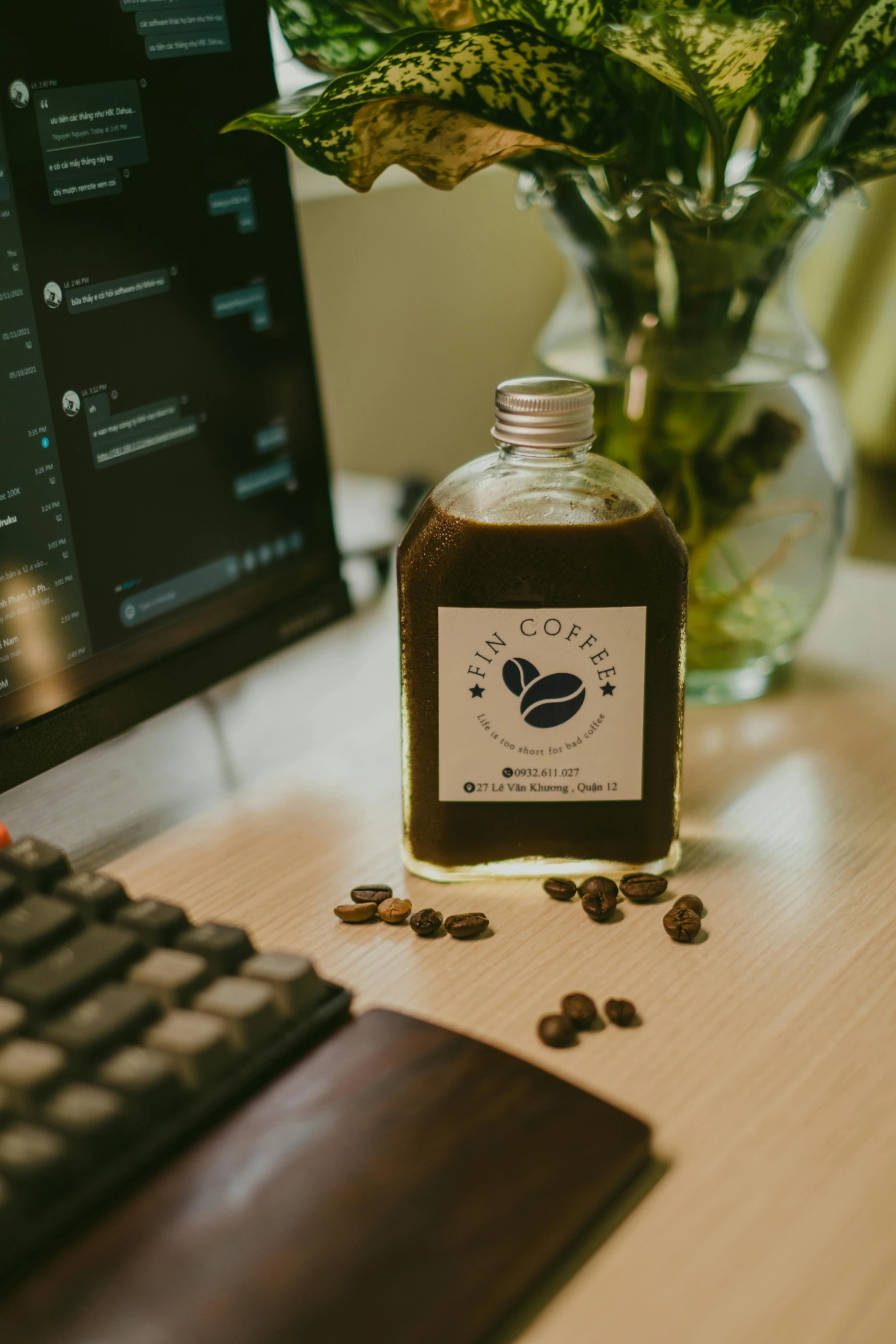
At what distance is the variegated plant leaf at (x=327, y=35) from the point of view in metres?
0.62

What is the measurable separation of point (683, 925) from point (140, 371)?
344 millimetres

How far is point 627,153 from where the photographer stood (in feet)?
1.93

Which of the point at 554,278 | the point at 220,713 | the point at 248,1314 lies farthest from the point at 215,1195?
the point at 554,278

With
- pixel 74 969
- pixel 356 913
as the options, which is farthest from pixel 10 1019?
pixel 356 913

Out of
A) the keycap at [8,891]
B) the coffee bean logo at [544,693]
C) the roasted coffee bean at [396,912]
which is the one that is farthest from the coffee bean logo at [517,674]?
the keycap at [8,891]

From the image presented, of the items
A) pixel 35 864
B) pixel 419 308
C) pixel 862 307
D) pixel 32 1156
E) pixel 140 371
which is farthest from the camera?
pixel 862 307

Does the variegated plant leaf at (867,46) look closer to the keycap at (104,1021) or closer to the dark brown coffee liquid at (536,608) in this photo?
the dark brown coffee liquid at (536,608)

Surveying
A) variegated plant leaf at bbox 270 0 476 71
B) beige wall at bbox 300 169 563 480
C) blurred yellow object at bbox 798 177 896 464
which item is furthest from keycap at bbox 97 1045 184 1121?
blurred yellow object at bbox 798 177 896 464

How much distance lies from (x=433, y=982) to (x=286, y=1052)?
0.10m

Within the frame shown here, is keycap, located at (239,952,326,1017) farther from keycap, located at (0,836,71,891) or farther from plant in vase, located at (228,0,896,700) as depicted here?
plant in vase, located at (228,0,896,700)

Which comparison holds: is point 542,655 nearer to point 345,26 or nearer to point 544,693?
point 544,693

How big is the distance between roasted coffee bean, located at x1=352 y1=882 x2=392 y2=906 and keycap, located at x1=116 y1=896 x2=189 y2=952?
0.12 meters

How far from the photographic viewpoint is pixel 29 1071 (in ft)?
1.19

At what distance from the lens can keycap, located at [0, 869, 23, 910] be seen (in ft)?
1.44
